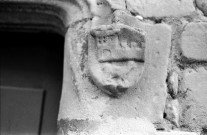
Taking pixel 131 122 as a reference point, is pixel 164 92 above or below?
above

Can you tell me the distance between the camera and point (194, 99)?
125cm

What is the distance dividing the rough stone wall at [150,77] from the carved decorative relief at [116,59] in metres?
0.04

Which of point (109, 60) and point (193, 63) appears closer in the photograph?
point (109, 60)

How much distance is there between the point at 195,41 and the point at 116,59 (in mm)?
362

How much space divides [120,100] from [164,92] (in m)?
0.18

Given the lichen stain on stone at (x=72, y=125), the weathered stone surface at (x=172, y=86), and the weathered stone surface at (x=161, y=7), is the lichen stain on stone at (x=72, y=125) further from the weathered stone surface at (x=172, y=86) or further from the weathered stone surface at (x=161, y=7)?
the weathered stone surface at (x=161, y=7)

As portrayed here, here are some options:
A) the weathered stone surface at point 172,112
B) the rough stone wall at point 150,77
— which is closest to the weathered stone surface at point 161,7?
the rough stone wall at point 150,77

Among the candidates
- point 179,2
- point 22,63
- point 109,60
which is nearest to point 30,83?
point 22,63

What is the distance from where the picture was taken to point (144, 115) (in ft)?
3.87

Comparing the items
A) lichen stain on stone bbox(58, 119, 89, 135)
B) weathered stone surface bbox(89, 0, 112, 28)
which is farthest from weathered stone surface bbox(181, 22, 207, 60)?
lichen stain on stone bbox(58, 119, 89, 135)

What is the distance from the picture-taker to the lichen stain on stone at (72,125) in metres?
1.14

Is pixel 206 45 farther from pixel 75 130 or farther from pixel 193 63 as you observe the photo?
pixel 75 130

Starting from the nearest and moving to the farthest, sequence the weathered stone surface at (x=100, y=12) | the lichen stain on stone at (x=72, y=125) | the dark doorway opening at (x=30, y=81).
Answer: the lichen stain on stone at (x=72, y=125)
the weathered stone surface at (x=100, y=12)
the dark doorway opening at (x=30, y=81)

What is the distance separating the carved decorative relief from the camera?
1149mm
